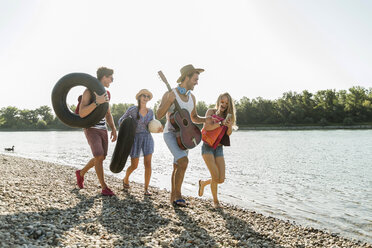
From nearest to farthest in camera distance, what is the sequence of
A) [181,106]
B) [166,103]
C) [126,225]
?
1. [126,225]
2. [166,103]
3. [181,106]

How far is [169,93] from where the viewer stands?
16.9ft

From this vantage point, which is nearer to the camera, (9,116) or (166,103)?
(166,103)

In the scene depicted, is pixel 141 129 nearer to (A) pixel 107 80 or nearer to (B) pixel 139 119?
(B) pixel 139 119

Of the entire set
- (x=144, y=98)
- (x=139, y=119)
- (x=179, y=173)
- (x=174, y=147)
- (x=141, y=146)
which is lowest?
(x=179, y=173)

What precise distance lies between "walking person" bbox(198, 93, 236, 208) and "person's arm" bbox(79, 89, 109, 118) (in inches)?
83.9

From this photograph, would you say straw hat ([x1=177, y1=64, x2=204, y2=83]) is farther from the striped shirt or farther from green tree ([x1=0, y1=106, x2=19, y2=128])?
green tree ([x1=0, y1=106, x2=19, y2=128])

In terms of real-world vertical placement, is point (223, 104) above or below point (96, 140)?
above

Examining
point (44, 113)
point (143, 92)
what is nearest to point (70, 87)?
point (143, 92)

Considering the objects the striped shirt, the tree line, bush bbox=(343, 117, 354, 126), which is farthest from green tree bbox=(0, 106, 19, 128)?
the striped shirt

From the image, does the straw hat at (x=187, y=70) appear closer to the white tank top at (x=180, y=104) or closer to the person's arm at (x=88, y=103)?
the white tank top at (x=180, y=104)

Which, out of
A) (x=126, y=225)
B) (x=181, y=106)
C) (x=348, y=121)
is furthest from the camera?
(x=348, y=121)

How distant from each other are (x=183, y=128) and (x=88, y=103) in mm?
2037

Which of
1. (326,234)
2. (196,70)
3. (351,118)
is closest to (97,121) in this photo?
(196,70)

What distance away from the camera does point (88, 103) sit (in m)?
5.62
